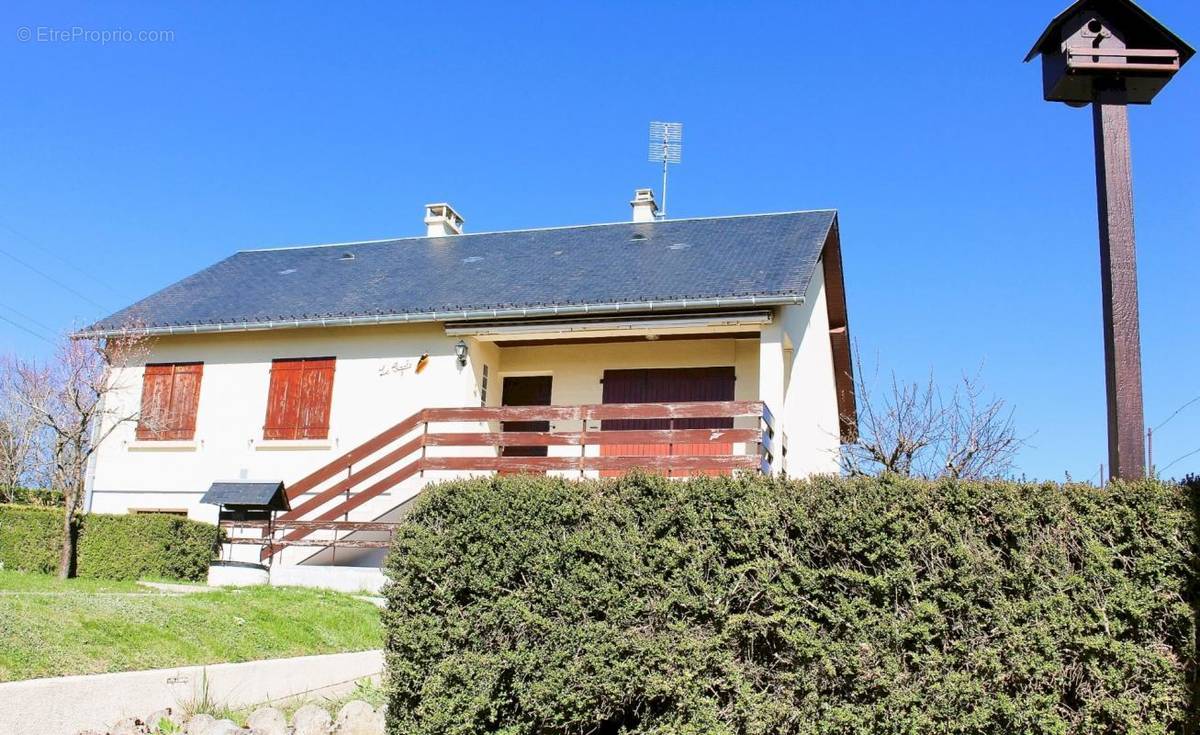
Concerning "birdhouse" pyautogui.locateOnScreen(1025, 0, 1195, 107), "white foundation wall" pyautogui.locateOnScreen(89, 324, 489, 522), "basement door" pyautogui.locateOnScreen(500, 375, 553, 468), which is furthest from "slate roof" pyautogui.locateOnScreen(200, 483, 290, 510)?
"birdhouse" pyautogui.locateOnScreen(1025, 0, 1195, 107)

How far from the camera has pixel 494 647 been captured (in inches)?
262

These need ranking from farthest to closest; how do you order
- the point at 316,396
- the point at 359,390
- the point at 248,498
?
the point at 316,396
the point at 359,390
the point at 248,498

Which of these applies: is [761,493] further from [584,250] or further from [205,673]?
[584,250]

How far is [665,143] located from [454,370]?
10190 mm

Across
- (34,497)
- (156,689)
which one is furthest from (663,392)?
(34,497)

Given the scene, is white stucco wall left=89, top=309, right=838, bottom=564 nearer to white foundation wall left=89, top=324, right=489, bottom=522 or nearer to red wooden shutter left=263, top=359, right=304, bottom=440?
white foundation wall left=89, top=324, right=489, bottom=522

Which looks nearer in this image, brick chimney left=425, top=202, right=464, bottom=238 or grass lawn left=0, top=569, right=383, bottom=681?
grass lawn left=0, top=569, right=383, bottom=681

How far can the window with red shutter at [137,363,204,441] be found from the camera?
18.2 metres

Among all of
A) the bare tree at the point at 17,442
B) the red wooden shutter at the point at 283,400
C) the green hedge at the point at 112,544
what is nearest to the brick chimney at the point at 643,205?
the red wooden shutter at the point at 283,400

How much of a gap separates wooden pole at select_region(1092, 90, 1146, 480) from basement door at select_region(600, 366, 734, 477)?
987 centimetres

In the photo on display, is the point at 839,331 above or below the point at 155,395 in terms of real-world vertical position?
above

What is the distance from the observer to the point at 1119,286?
20.4 feet

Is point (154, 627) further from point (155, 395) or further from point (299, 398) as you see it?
point (155, 395)

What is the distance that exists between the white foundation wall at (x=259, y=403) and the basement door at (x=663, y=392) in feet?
7.95
